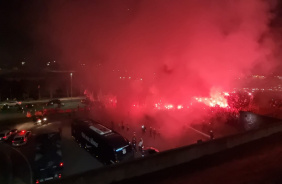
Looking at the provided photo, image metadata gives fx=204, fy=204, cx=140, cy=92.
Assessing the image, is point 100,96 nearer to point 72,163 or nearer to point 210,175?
point 72,163

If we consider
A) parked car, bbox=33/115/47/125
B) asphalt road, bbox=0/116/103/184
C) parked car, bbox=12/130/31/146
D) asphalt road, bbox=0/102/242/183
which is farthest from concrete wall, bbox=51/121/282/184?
parked car, bbox=33/115/47/125

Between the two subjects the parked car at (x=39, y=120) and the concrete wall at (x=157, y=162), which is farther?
the parked car at (x=39, y=120)

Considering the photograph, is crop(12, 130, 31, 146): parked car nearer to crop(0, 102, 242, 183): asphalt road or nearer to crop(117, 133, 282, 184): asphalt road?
crop(0, 102, 242, 183): asphalt road

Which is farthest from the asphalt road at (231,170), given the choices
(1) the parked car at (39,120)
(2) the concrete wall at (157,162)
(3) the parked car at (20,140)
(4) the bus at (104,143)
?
(1) the parked car at (39,120)

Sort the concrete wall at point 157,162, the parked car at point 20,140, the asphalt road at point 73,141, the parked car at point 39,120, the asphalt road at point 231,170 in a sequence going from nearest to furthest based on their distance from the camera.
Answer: the concrete wall at point 157,162 < the asphalt road at point 231,170 < the asphalt road at point 73,141 < the parked car at point 20,140 < the parked car at point 39,120

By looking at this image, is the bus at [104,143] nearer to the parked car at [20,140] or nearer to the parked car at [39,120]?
the parked car at [20,140]

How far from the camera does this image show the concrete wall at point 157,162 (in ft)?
11.7

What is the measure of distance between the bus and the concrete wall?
413 cm

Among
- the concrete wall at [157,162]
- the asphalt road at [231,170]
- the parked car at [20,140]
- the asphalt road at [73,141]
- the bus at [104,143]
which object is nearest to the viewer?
the concrete wall at [157,162]

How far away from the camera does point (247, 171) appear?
4.55m

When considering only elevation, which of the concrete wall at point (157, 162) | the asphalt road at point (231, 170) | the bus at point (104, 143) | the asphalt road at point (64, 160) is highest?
the concrete wall at point (157, 162)

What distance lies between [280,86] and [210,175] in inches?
1427

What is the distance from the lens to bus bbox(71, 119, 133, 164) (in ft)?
27.4

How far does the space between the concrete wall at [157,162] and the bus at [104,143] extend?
13.5 feet
